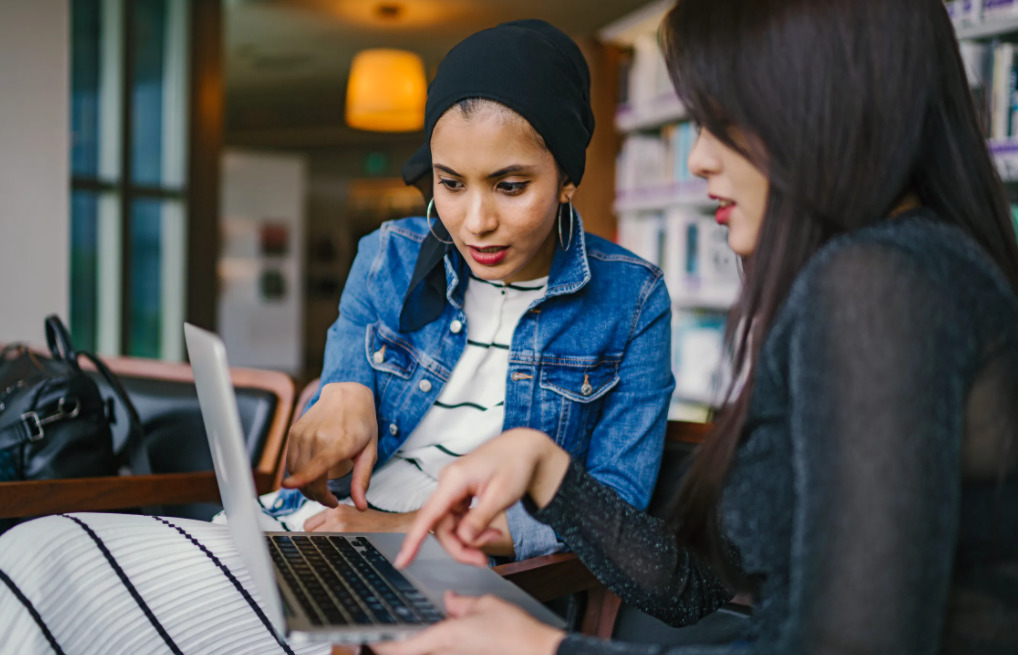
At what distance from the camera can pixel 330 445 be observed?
1.11m

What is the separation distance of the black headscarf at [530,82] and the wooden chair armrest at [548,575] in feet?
1.77

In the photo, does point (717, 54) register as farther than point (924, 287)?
Yes

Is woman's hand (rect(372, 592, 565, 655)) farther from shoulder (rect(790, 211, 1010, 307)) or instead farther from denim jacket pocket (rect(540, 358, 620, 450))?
denim jacket pocket (rect(540, 358, 620, 450))

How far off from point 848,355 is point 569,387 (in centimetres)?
70

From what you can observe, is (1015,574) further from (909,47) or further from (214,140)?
(214,140)

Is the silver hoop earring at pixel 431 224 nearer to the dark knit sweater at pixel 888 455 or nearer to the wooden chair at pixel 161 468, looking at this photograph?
the wooden chair at pixel 161 468

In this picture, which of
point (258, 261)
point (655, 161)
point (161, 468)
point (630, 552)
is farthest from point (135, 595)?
point (258, 261)

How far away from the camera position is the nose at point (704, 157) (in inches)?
30.3

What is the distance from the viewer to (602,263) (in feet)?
4.31

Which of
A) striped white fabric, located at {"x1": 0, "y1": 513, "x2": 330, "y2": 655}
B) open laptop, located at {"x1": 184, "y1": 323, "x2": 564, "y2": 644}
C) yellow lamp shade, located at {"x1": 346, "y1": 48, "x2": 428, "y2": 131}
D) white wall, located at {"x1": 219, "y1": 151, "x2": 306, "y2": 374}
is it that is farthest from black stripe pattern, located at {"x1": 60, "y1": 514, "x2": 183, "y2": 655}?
white wall, located at {"x1": 219, "y1": 151, "x2": 306, "y2": 374}

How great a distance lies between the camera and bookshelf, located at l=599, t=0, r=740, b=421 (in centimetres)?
328

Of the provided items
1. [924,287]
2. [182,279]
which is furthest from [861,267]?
[182,279]

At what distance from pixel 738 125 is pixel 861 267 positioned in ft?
0.58

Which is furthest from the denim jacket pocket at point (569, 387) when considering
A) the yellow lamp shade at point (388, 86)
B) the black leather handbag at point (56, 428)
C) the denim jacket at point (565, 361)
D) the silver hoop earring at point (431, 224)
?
the yellow lamp shade at point (388, 86)
